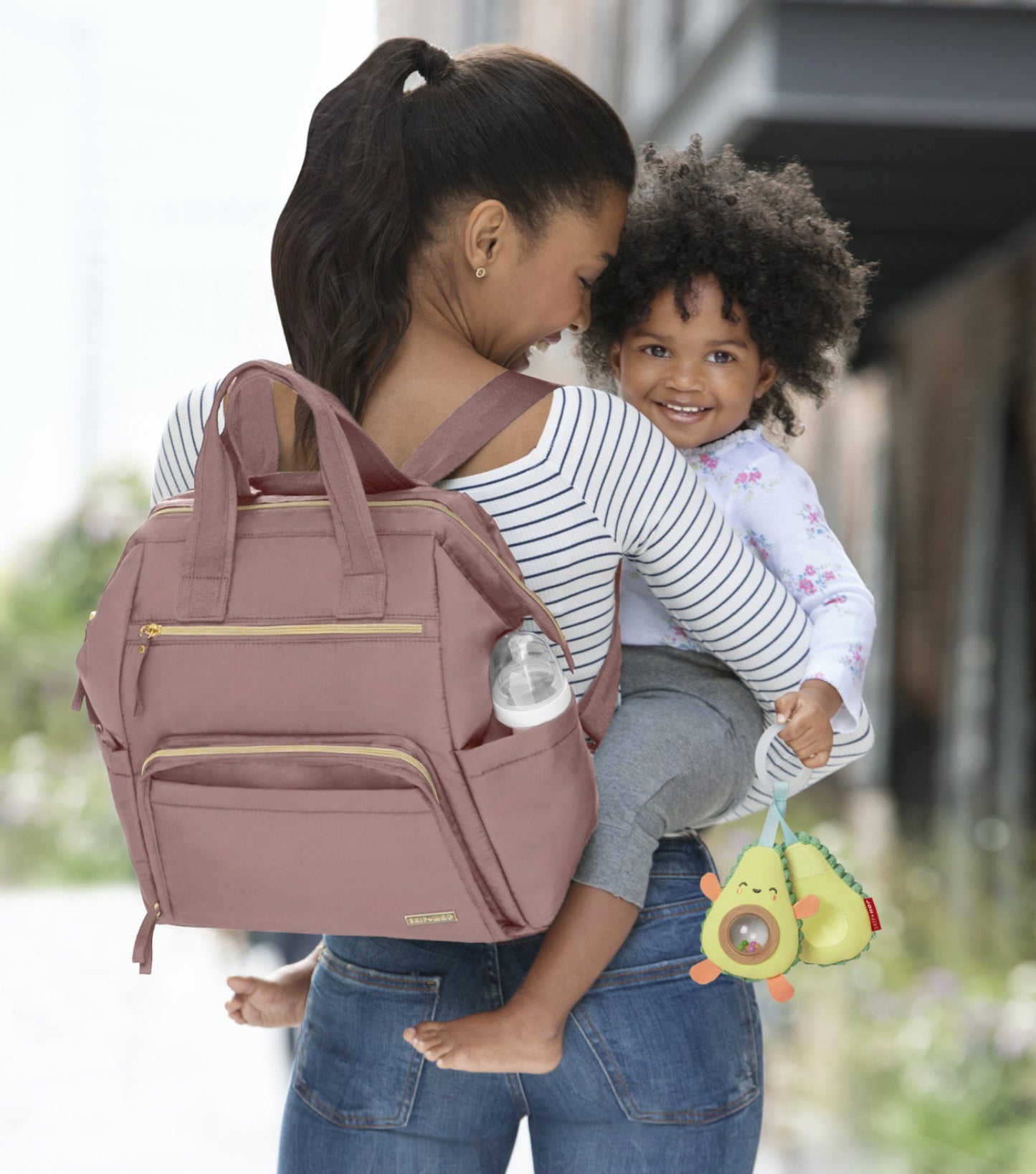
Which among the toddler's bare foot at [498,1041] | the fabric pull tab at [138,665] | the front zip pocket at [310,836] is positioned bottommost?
the toddler's bare foot at [498,1041]

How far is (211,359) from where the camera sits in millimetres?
7176

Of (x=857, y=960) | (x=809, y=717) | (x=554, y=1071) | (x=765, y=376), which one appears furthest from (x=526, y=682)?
(x=857, y=960)

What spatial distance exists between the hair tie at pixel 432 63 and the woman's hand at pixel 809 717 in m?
0.59

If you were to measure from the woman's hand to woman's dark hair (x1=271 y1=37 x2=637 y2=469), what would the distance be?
425mm

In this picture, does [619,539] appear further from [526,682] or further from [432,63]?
[432,63]

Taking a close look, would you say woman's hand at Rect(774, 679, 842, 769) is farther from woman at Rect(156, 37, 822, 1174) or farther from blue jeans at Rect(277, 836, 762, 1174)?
blue jeans at Rect(277, 836, 762, 1174)

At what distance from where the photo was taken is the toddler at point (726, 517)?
1.15m

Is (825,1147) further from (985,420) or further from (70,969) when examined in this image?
(985,420)

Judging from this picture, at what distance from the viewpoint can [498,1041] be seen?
3.76ft

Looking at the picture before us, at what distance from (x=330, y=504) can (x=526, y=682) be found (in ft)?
0.63

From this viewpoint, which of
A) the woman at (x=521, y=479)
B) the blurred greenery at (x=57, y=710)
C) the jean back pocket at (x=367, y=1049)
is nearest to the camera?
the woman at (x=521, y=479)

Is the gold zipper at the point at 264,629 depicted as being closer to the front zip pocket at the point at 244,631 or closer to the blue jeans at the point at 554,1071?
the front zip pocket at the point at 244,631

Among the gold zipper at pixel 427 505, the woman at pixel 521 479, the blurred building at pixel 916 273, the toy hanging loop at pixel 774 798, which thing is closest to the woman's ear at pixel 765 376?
the woman at pixel 521 479

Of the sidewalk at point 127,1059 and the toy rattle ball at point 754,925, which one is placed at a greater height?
the toy rattle ball at point 754,925
